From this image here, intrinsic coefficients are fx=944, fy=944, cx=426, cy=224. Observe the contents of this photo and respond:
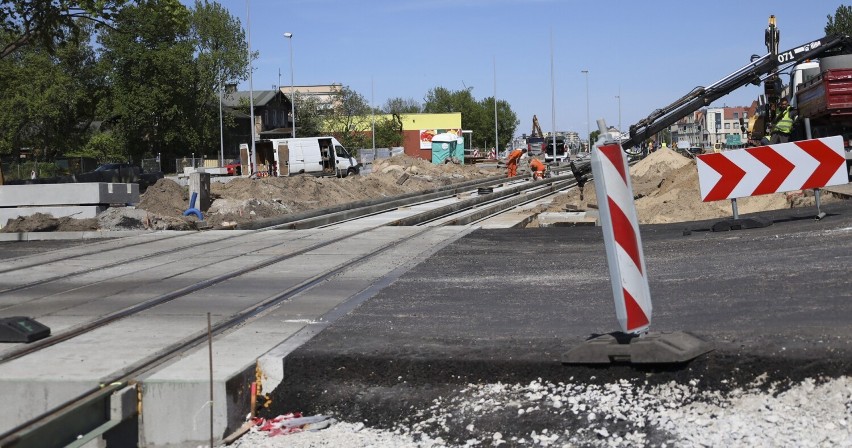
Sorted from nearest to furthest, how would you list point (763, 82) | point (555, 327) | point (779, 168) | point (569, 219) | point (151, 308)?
point (555, 327) < point (151, 308) < point (779, 168) < point (569, 219) < point (763, 82)

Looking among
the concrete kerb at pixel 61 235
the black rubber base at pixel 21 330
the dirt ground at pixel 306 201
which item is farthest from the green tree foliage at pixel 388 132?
the black rubber base at pixel 21 330

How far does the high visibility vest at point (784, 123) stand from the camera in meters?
25.2

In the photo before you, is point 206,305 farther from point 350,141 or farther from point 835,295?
point 350,141

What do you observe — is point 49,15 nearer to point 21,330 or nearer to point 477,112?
point 21,330

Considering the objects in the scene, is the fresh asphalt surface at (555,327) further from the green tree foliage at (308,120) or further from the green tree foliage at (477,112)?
the green tree foliage at (477,112)

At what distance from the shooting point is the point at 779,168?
44.7 feet

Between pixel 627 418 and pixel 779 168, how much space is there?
9211mm

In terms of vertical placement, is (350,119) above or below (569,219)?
above

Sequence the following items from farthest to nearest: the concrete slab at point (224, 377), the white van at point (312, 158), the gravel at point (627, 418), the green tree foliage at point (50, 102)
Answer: the green tree foliage at point (50, 102)
the white van at point (312, 158)
the concrete slab at point (224, 377)
the gravel at point (627, 418)

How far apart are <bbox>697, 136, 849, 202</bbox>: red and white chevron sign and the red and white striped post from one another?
8.46 meters

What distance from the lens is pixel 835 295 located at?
7.44m

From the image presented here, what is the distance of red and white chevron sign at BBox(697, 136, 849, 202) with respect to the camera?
13.5m

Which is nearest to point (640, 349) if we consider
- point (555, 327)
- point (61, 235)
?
point (555, 327)

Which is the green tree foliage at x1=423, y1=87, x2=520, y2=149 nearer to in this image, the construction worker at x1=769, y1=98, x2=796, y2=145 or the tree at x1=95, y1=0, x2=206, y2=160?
the tree at x1=95, y1=0, x2=206, y2=160
